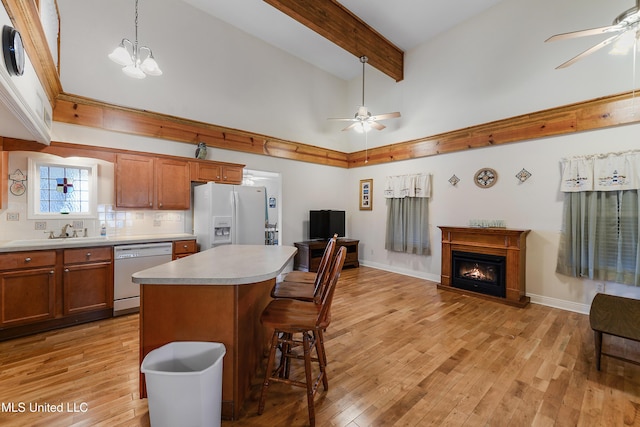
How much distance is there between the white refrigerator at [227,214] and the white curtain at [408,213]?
287 cm

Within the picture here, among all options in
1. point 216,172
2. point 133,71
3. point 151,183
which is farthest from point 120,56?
point 216,172

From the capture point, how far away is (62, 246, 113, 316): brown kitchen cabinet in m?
2.94

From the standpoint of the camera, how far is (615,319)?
7.32 feet

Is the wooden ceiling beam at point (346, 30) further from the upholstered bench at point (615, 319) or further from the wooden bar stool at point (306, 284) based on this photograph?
the upholstered bench at point (615, 319)

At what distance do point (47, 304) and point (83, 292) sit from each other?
300 mm

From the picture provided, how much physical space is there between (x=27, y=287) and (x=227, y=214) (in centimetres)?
228

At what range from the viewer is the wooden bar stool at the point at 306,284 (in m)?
1.98

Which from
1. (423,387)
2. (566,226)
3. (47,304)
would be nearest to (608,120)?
(566,226)

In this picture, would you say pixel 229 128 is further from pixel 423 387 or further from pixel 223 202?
pixel 423 387

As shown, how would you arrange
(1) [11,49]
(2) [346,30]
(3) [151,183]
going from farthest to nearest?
(2) [346,30] < (3) [151,183] < (1) [11,49]

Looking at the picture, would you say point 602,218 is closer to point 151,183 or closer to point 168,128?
point 151,183

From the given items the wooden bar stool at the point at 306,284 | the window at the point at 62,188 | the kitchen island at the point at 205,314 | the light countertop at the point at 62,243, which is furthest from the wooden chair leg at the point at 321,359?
the window at the point at 62,188

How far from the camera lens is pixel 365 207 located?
645cm

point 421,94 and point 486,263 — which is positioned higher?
point 421,94
